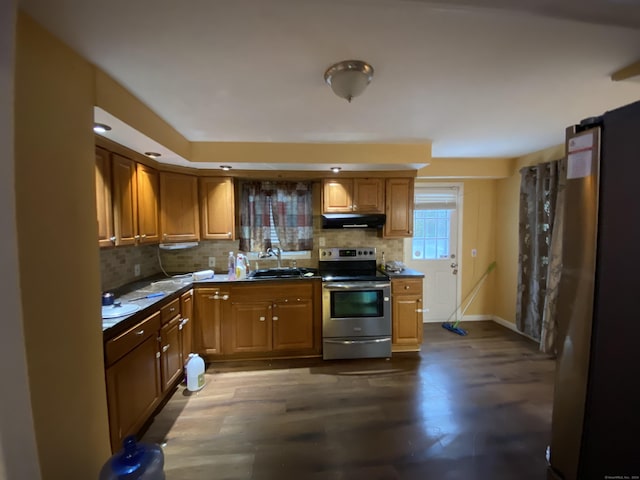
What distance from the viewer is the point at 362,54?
4.33 ft

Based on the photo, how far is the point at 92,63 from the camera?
136 cm

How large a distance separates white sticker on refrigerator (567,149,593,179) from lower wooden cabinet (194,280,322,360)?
2314 millimetres

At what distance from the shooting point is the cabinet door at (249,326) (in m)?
2.89

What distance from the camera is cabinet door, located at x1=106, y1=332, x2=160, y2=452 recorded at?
63.2 inches

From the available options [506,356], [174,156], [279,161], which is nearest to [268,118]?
[279,161]

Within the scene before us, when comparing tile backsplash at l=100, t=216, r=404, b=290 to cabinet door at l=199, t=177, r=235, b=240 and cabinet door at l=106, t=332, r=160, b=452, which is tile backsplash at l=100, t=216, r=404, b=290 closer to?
cabinet door at l=199, t=177, r=235, b=240

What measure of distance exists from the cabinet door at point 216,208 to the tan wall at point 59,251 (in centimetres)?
171

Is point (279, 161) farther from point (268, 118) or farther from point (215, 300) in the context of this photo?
point (215, 300)

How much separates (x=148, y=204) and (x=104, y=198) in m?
0.67

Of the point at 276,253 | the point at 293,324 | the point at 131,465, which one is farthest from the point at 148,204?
the point at 131,465

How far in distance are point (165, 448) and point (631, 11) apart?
336 centimetres

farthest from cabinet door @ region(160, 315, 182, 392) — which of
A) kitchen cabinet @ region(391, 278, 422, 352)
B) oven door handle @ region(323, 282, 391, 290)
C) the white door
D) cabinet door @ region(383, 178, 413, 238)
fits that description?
the white door

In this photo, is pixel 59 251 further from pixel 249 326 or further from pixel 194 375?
pixel 249 326

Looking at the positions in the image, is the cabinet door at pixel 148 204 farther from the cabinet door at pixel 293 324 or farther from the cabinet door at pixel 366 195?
the cabinet door at pixel 366 195
